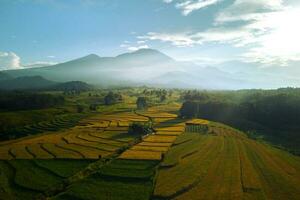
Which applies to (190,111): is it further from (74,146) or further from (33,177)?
(33,177)

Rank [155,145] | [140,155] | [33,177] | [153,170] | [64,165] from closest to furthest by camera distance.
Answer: [33,177] < [153,170] < [64,165] < [140,155] < [155,145]

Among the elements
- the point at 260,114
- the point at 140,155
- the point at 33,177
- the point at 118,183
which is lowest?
the point at 33,177

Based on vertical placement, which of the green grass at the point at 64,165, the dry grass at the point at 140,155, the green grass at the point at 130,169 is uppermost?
the dry grass at the point at 140,155

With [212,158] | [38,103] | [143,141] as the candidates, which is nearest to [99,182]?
[212,158]

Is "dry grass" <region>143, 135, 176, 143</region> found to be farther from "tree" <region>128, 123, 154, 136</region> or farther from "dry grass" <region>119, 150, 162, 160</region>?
"dry grass" <region>119, 150, 162, 160</region>

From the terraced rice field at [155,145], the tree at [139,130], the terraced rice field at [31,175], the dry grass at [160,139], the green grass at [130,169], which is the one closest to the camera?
the terraced rice field at [31,175]

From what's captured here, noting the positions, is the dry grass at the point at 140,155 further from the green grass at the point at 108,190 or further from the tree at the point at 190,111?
the tree at the point at 190,111

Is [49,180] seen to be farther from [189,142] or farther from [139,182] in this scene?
[189,142]

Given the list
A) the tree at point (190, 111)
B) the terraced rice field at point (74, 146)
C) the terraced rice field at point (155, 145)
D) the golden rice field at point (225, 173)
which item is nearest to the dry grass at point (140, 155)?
the terraced rice field at point (155, 145)

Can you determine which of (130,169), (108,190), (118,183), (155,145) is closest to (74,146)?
(155,145)
